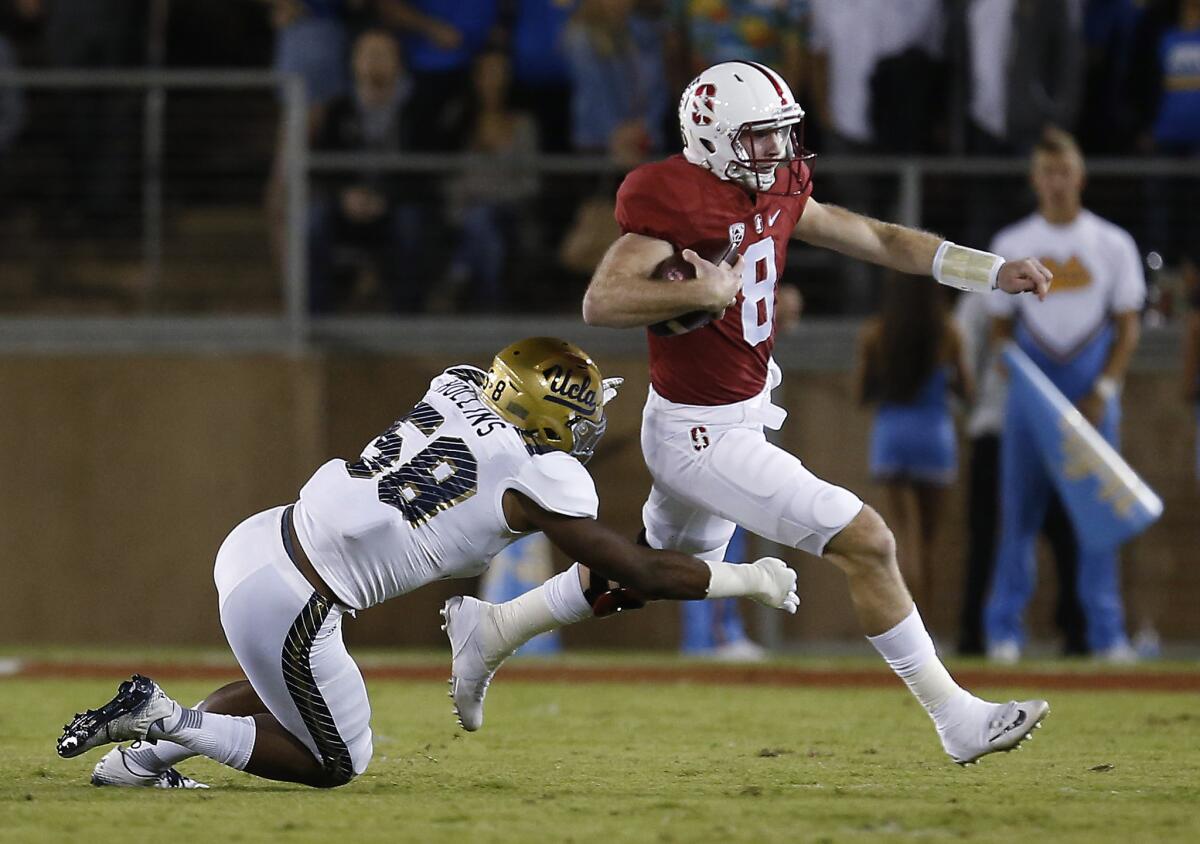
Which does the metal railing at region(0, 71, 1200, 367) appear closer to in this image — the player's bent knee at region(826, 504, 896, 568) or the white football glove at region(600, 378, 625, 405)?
the white football glove at region(600, 378, 625, 405)

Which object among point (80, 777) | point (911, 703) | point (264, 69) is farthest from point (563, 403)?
point (264, 69)

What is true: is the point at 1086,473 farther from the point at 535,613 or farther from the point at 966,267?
the point at 535,613

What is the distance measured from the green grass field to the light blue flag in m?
1.54

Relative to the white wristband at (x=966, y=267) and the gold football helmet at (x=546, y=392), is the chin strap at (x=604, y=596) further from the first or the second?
the white wristband at (x=966, y=267)

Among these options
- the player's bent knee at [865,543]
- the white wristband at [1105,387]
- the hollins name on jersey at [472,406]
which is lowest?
the white wristband at [1105,387]

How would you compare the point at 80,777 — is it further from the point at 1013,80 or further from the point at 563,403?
the point at 1013,80

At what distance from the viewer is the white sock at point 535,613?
18.7 ft

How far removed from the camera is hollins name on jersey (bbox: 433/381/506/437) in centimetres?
509

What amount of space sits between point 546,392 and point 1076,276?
5224 mm

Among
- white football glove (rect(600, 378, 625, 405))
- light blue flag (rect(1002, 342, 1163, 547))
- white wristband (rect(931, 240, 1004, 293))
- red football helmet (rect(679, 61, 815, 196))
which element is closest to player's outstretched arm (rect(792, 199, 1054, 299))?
white wristband (rect(931, 240, 1004, 293))

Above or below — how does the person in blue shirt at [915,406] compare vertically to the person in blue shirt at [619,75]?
below

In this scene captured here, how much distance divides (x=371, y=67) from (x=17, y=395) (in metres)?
2.64

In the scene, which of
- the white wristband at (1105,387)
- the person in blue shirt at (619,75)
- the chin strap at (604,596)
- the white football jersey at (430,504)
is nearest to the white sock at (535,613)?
the chin strap at (604,596)

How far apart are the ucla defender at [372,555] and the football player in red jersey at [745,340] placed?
0.30m
